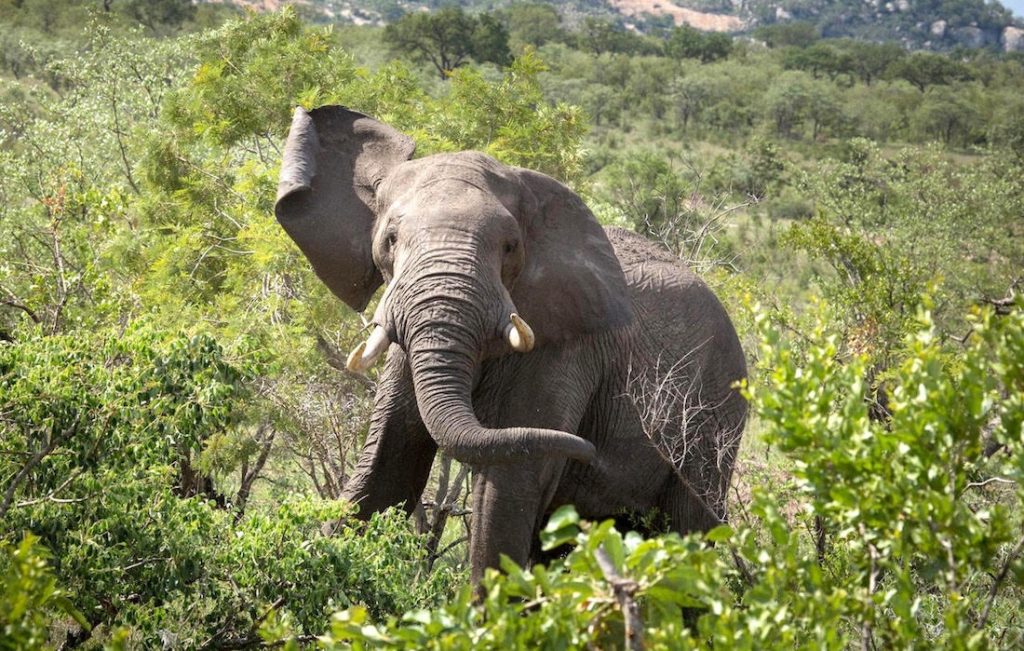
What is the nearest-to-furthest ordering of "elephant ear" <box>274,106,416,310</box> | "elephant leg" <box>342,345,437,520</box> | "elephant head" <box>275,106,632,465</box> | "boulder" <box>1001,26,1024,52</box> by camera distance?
1. "elephant head" <box>275,106,632,465</box>
2. "elephant leg" <box>342,345,437,520</box>
3. "elephant ear" <box>274,106,416,310</box>
4. "boulder" <box>1001,26,1024,52</box>

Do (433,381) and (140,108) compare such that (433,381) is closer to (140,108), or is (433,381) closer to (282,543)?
(282,543)

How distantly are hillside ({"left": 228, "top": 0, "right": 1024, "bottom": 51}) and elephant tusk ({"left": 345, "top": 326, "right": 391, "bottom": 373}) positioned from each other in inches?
5058

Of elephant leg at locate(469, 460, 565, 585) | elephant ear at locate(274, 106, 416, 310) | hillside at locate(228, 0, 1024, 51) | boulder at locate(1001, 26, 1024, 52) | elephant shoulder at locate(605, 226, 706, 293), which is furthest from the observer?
boulder at locate(1001, 26, 1024, 52)

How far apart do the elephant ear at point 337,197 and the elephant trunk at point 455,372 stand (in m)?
0.84

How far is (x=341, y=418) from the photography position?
903 centimetres

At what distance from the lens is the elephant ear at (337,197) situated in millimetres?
6637

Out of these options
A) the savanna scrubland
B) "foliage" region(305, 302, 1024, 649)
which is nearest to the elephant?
the savanna scrubland

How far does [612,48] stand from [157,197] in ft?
203

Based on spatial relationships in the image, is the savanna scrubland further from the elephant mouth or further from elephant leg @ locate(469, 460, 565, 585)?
the elephant mouth

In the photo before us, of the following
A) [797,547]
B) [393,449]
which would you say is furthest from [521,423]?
[797,547]

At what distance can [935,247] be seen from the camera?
17625 millimetres

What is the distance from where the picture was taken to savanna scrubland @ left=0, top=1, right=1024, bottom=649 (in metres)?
3.43

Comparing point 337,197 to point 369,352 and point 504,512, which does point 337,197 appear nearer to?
point 369,352

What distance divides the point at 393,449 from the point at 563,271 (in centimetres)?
125
